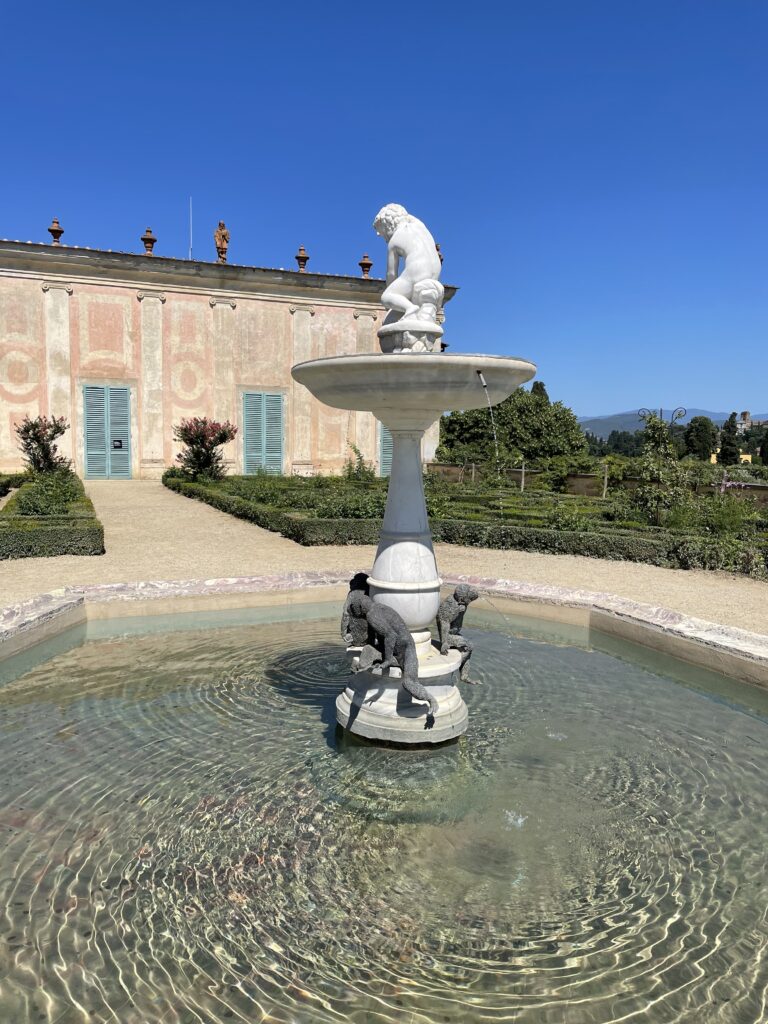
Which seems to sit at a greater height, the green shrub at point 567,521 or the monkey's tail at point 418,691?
the green shrub at point 567,521

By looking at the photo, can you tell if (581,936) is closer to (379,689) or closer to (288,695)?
(379,689)

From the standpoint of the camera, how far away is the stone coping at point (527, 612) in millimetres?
5375

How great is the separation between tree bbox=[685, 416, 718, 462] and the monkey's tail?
52.1 meters

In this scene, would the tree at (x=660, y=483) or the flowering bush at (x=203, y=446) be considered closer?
the tree at (x=660, y=483)

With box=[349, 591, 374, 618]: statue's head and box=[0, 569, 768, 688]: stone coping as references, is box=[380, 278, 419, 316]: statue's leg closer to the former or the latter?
box=[349, 591, 374, 618]: statue's head

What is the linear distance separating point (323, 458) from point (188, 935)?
2189 centimetres

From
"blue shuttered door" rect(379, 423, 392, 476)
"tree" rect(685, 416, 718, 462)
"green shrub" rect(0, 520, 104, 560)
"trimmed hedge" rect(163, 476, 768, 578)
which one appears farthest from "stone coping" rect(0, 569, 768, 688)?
"tree" rect(685, 416, 718, 462)

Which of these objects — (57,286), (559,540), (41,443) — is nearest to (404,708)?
(559,540)

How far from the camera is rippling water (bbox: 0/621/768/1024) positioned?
232 centimetres

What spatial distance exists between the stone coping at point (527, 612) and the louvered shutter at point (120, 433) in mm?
15615

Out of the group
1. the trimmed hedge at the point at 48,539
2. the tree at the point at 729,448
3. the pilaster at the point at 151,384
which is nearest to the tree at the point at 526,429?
the tree at the point at 729,448

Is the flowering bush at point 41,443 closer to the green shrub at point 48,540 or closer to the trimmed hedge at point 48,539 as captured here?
the trimmed hedge at point 48,539

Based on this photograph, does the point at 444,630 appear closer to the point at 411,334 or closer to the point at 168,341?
the point at 411,334

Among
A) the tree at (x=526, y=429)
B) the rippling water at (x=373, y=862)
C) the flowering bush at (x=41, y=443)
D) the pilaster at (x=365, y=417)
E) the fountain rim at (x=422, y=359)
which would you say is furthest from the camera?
the tree at (x=526, y=429)
